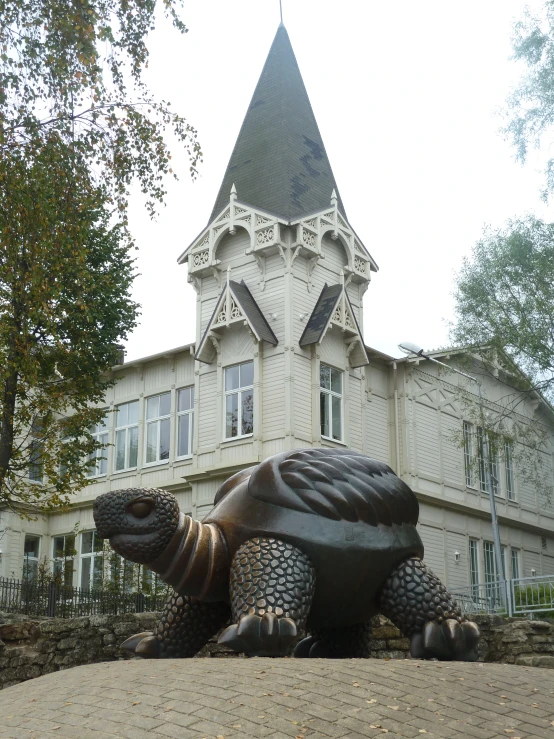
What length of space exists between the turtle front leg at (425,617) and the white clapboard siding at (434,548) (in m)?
21.8

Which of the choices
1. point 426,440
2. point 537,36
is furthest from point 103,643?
point 426,440

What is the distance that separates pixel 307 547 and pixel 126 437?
25.5m

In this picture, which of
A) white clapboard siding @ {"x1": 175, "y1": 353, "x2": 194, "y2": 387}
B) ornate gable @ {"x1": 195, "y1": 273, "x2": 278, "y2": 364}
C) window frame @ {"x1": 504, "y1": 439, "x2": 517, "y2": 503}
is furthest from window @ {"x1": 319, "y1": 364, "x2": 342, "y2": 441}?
window frame @ {"x1": 504, "y1": 439, "x2": 517, "y2": 503}

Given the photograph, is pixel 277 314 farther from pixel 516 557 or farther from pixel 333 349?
pixel 516 557

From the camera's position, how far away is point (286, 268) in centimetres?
2620

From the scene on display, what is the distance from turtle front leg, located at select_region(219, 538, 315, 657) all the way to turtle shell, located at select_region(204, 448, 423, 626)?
16 cm

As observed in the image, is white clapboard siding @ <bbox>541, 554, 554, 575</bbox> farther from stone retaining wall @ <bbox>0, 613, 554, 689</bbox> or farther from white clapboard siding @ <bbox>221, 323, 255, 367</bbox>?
stone retaining wall @ <bbox>0, 613, 554, 689</bbox>

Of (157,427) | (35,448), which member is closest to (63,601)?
(35,448)

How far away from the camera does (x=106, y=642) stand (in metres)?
11.3

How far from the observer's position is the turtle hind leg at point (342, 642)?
8.13 meters

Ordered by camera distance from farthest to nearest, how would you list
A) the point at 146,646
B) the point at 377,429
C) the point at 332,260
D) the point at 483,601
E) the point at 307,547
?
the point at 377,429
the point at 332,260
the point at 483,601
the point at 146,646
the point at 307,547

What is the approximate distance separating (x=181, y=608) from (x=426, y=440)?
23685mm

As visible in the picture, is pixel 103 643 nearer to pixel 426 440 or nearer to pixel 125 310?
pixel 125 310

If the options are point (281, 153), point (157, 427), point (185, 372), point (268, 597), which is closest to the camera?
point (268, 597)
